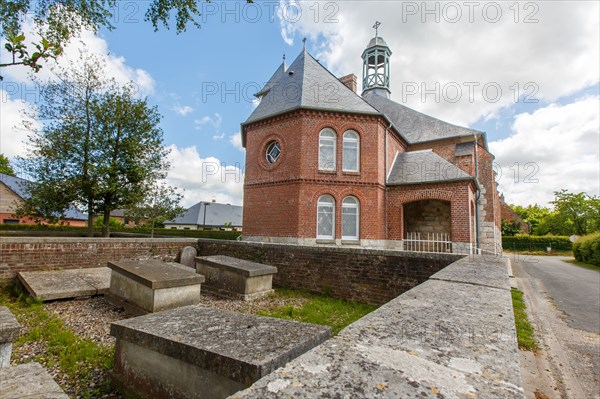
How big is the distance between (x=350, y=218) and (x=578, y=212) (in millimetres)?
47306

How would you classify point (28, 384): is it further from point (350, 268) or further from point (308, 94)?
point (308, 94)

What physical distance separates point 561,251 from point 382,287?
3962 cm

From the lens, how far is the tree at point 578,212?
40406mm

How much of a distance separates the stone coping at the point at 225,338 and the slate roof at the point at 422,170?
1227 centimetres

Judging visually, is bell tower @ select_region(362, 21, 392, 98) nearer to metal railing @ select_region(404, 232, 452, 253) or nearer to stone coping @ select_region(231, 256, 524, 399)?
metal railing @ select_region(404, 232, 452, 253)

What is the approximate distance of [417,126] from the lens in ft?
64.1

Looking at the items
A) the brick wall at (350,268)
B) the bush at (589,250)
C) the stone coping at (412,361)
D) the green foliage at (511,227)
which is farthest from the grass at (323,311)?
the green foliage at (511,227)

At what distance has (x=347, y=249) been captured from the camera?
701cm

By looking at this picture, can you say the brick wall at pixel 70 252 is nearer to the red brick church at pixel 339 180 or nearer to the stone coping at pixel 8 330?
the stone coping at pixel 8 330

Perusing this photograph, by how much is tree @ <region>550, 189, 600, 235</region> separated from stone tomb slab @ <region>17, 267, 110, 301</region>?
55003 mm

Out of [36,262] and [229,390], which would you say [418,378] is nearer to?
[229,390]

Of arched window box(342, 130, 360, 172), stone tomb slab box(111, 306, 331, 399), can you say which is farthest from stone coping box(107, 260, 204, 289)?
arched window box(342, 130, 360, 172)

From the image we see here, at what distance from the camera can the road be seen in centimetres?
379

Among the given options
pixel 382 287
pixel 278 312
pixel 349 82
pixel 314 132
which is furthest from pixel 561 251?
pixel 278 312
